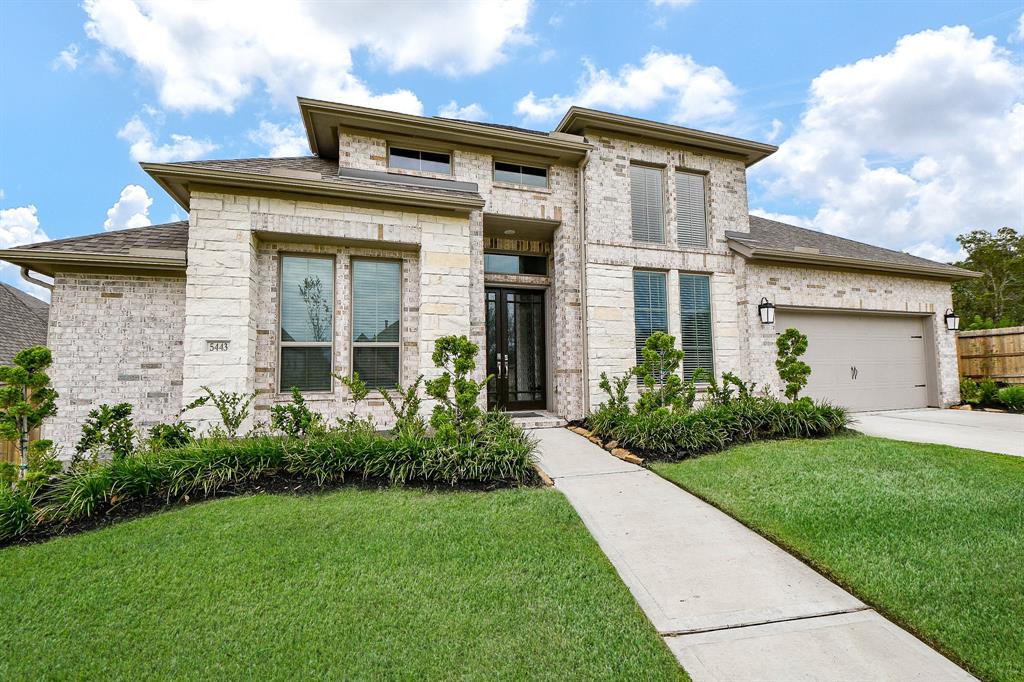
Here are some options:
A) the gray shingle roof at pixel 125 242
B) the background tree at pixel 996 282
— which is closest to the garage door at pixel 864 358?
the gray shingle roof at pixel 125 242

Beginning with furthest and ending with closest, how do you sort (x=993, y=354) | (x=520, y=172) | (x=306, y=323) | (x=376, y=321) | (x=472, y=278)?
(x=993, y=354) → (x=520, y=172) → (x=472, y=278) → (x=376, y=321) → (x=306, y=323)

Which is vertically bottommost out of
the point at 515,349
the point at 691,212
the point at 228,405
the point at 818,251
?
the point at 228,405

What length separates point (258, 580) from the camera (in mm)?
2600

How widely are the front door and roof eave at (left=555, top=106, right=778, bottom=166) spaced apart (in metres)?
3.29

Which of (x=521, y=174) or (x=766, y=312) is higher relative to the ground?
(x=521, y=174)

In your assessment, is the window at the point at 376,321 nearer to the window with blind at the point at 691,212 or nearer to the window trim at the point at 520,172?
the window trim at the point at 520,172

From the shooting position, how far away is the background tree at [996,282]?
19.4 m

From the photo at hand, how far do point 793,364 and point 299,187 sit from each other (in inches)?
317

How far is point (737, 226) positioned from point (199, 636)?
9.96m

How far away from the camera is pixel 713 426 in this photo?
5.90 meters

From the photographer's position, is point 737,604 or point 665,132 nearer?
point 737,604

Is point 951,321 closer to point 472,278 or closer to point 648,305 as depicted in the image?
point 648,305

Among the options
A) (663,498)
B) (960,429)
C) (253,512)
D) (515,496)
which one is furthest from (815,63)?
(253,512)

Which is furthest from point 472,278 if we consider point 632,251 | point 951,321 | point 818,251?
point 951,321
